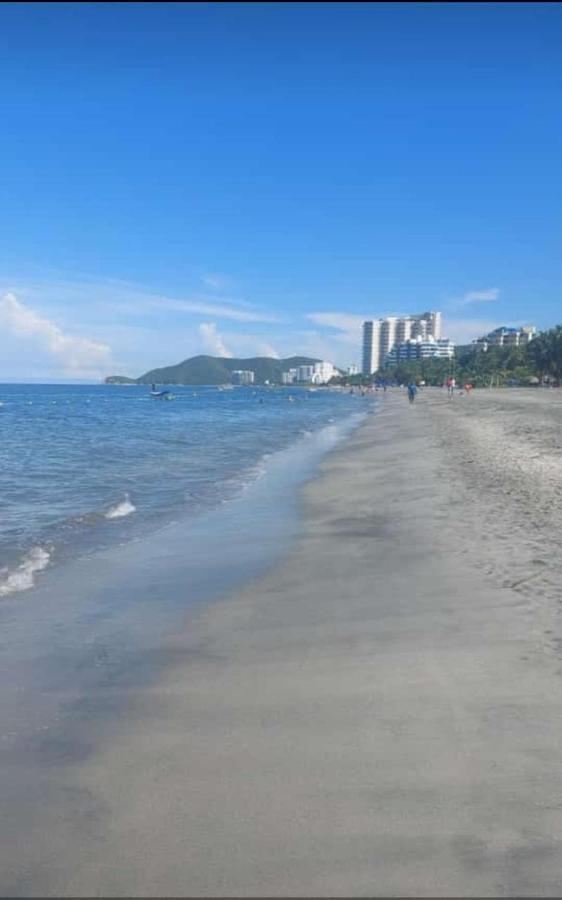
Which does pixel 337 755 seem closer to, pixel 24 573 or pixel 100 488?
pixel 24 573

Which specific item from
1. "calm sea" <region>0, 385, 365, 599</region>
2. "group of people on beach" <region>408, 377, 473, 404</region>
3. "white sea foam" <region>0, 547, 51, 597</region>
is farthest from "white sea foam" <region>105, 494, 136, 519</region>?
"group of people on beach" <region>408, 377, 473, 404</region>

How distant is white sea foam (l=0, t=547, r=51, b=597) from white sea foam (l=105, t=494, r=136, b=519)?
2742 millimetres

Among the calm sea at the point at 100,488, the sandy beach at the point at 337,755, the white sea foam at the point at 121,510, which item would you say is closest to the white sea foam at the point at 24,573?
the calm sea at the point at 100,488

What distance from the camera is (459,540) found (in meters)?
9.27

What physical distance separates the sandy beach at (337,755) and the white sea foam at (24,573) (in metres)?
2.54

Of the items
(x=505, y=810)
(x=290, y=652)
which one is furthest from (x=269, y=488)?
(x=505, y=810)

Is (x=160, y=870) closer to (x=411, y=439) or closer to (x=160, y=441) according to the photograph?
(x=411, y=439)

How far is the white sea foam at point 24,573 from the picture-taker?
25.6 ft

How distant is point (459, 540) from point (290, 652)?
438 centimetres

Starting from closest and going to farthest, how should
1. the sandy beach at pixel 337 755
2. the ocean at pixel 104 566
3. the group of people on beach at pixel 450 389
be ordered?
the sandy beach at pixel 337 755 < the ocean at pixel 104 566 < the group of people on beach at pixel 450 389

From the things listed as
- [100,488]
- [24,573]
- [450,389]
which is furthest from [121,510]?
[450,389]

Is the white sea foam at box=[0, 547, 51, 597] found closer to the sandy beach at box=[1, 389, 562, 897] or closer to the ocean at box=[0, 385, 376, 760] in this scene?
the ocean at box=[0, 385, 376, 760]

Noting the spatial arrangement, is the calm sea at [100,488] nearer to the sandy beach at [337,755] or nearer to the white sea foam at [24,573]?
the white sea foam at [24,573]

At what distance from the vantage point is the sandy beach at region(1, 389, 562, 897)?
3012 millimetres
